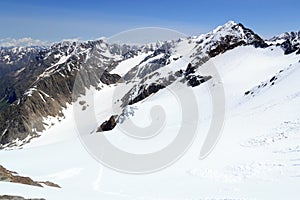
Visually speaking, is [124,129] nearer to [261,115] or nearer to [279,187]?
[261,115]

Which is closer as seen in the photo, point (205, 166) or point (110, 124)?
point (205, 166)

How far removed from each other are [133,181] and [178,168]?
344cm

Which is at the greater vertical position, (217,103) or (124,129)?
(217,103)

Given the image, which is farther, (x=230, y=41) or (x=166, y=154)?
(x=230, y=41)

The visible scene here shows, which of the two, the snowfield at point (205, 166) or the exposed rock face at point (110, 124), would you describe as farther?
the exposed rock face at point (110, 124)

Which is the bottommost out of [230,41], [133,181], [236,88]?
[133,181]

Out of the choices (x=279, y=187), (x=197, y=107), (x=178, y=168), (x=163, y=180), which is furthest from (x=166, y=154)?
(x=197, y=107)

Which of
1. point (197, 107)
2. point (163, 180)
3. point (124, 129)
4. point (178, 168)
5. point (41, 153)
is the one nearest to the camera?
point (163, 180)

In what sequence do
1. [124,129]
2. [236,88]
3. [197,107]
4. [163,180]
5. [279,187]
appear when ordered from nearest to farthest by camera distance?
[279,187] → [163,180] → [124,129] → [197,107] → [236,88]

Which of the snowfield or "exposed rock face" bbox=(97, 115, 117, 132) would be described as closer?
the snowfield

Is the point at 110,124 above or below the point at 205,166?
above

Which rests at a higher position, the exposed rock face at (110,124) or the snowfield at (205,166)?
the exposed rock face at (110,124)

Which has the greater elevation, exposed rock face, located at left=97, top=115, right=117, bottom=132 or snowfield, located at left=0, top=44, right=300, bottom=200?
exposed rock face, located at left=97, top=115, right=117, bottom=132

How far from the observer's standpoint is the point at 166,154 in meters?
24.3
